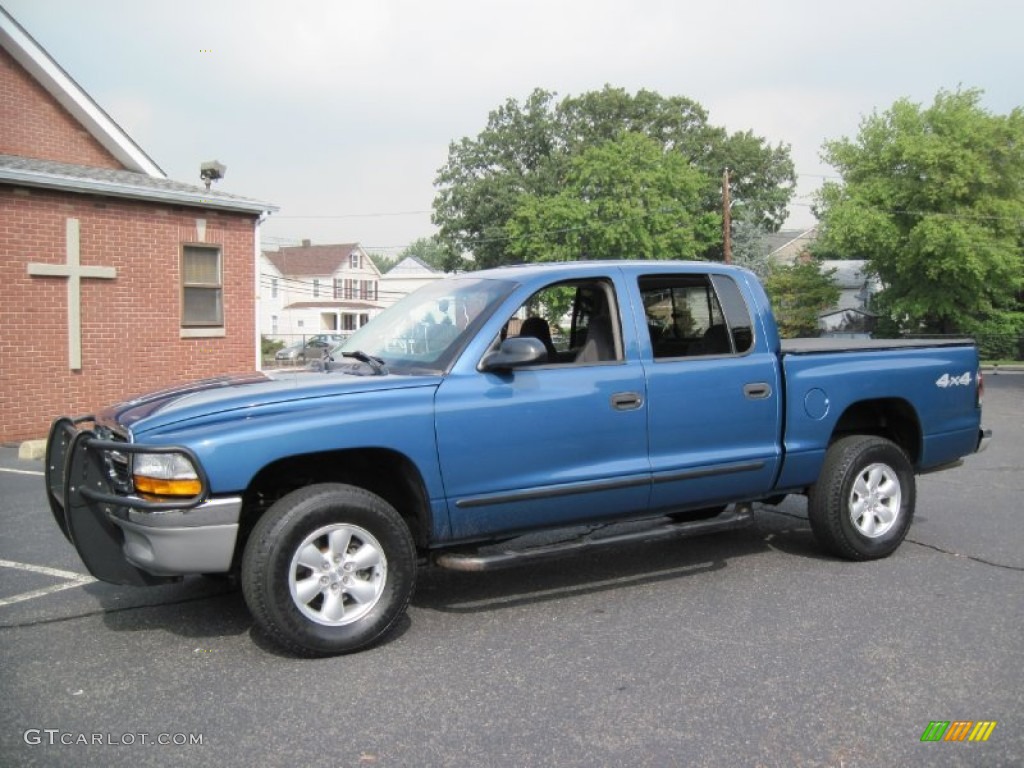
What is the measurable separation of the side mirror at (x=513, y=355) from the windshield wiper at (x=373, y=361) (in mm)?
527

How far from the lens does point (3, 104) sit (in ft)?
49.0

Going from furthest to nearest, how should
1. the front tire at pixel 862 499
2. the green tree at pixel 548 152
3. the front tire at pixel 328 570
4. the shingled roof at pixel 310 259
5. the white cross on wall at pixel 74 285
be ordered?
the shingled roof at pixel 310 259 → the green tree at pixel 548 152 → the white cross on wall at pixel 74 285 → the front tire at pixel 862 499 → the front tire at pixel 328 570

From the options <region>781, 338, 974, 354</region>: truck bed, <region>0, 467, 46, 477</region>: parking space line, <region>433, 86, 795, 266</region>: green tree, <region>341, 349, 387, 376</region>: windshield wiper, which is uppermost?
<region>433, 86, 795, 266</region>: green tree

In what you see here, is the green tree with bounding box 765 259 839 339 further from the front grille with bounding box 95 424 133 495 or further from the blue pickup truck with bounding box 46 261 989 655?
the front grille with bounding box 95 424 133 495

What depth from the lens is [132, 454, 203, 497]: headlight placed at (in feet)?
12.0

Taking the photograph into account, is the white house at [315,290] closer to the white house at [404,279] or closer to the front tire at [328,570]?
the white house at [404,279]

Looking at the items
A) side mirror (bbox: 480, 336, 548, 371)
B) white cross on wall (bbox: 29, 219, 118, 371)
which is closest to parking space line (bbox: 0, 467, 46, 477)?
white cross on wall (bbox: 29, 219, 118, 371)

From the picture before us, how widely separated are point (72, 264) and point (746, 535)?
417 inches

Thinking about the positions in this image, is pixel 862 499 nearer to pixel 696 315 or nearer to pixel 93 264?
pixel 696 315

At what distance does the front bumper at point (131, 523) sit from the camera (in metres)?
3.68

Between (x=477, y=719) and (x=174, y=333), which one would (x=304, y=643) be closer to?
(x=477, y=719)

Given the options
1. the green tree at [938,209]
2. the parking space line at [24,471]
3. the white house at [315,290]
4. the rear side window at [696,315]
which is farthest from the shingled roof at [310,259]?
the rear side window at [696,315]

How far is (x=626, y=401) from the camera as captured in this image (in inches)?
181

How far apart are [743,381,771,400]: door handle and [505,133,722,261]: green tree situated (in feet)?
144
